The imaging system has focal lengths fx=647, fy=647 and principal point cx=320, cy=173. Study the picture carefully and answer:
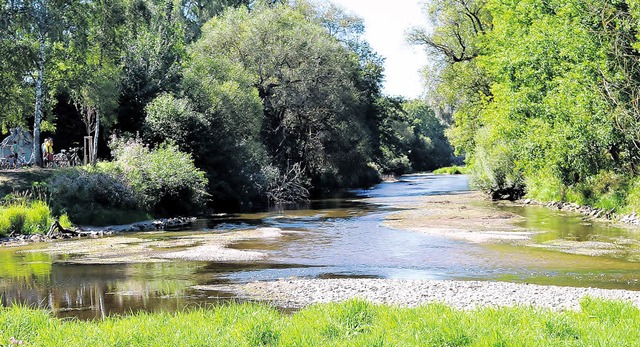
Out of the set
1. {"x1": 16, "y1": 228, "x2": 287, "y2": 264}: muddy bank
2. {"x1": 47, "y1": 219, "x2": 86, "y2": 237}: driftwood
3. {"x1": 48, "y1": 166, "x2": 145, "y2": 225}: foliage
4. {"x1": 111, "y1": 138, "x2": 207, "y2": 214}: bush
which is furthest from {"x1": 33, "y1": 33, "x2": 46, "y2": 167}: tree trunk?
{"x1": 16, "y1": 228, "x2": 287, "y2": 264}: muddy bank

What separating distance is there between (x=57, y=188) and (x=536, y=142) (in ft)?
86.1

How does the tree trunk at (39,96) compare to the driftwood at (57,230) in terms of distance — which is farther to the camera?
the tree trunk at (39,96)

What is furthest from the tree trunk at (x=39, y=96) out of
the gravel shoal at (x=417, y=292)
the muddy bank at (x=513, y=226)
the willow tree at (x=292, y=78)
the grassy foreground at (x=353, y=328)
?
the grassy foreground at (x=353, y=328)

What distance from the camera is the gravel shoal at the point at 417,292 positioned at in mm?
14273

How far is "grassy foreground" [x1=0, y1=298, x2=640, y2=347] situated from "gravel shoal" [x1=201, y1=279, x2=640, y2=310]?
10.8 feet

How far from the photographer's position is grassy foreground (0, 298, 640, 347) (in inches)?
342

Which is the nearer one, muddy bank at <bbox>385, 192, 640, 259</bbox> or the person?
muddy bank at <bbox>385, 192, 640, 259</bbox>

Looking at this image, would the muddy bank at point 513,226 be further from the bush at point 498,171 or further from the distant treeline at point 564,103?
the bush at point 498,171

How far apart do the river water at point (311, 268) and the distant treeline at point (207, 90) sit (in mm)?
13804

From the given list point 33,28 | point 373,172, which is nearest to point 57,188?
point 33,28

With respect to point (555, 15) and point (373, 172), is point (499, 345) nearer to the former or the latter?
point (555, 15)

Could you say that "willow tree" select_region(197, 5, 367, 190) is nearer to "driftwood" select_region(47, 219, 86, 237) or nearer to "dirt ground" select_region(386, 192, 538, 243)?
"dirt ground" select_region(386, 192, 538, 243)

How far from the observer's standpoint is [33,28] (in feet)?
117

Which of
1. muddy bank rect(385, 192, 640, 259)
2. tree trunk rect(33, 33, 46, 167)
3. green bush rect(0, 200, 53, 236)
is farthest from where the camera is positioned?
tree trunk rect(33, 33, 46, 167)
